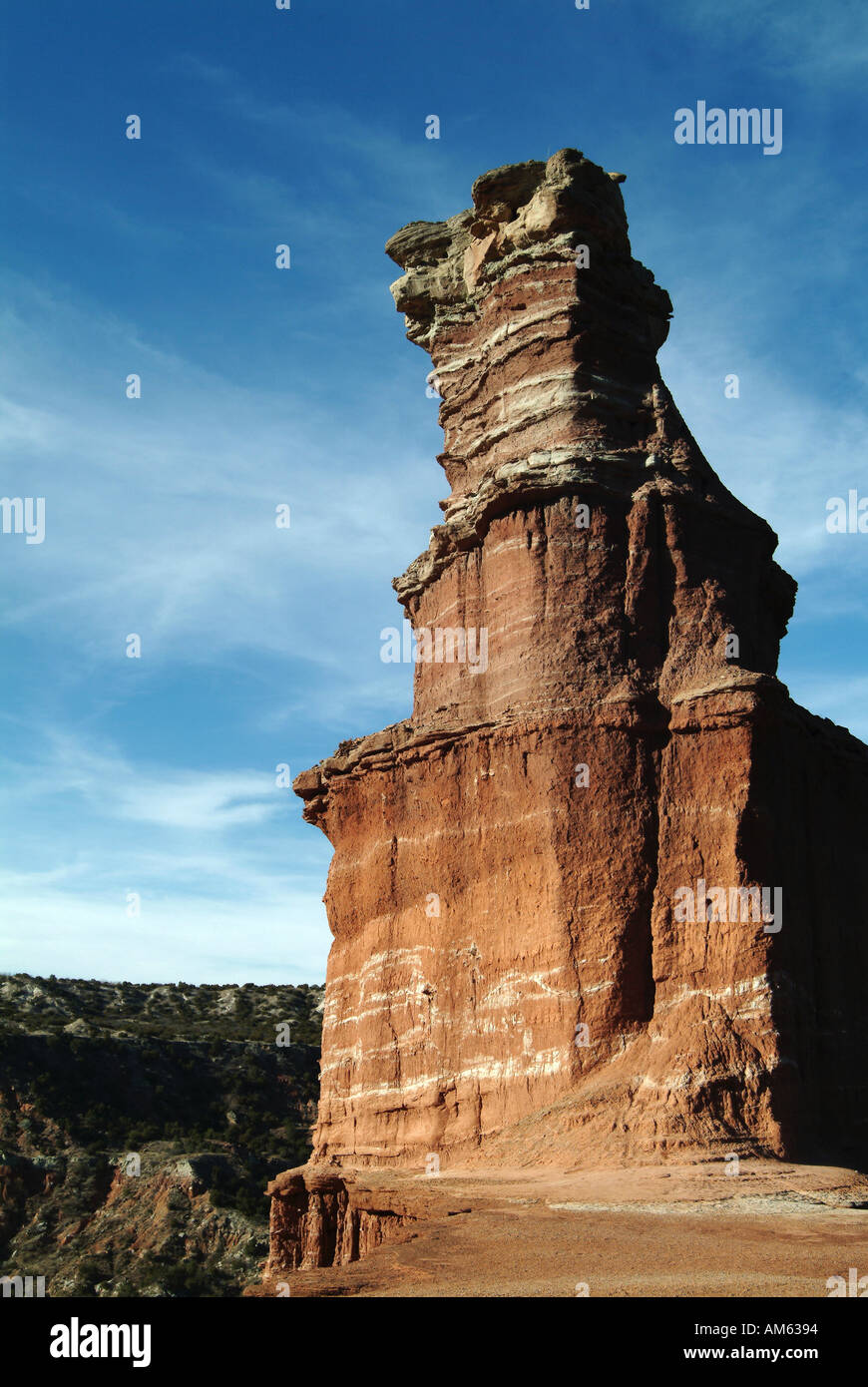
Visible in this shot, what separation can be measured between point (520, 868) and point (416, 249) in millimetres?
15695

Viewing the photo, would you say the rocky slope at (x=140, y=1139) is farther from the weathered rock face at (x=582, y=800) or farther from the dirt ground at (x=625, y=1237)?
the dirt ground at (x=625, y=1237)

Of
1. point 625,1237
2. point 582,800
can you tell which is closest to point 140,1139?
point 582,800

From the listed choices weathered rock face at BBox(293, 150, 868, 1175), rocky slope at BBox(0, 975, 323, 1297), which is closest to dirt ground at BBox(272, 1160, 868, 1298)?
weathered rock face at BBox(293, 150, 868, 1175)

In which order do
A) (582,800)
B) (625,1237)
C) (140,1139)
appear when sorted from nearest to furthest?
(625,1237) → (582,800) → (140,1139)

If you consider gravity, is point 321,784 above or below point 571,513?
below

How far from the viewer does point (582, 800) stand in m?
23.4

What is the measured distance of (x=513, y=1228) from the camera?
667 inches

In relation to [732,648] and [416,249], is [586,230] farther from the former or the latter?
[732,648]

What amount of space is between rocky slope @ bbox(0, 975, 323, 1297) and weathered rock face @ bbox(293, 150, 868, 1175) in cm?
1951

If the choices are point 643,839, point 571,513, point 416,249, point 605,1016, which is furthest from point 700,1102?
point 416,249

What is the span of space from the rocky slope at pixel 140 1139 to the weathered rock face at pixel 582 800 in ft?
64.0

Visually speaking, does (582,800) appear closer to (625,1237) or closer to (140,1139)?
(625,1237)

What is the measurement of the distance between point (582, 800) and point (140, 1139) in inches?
1432

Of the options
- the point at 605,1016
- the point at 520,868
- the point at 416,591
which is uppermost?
the point at 416,591
